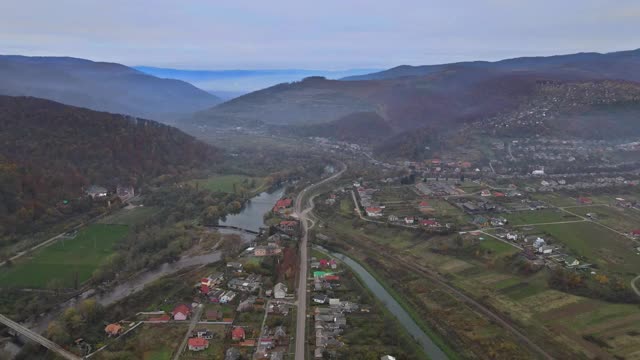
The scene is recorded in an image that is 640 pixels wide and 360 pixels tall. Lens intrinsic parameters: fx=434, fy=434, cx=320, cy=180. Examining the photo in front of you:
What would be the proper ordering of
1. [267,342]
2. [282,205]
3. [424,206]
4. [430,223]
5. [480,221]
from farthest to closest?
1. [282,205]
2. [424,206]
3. [480,221]
4. [430,223]
5. [267,342]

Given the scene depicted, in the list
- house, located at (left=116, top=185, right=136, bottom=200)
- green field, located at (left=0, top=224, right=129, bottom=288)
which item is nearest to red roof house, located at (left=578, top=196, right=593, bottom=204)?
green field, located at (left=0, top=224, right=129, bottom=288)

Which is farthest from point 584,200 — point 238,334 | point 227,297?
point 238,334

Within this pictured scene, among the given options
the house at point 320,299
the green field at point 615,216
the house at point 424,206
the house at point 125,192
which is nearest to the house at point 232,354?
the house at point 320,299

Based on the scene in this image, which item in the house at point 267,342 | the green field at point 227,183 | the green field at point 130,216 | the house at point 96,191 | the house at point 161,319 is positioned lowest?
the house at point 267,342

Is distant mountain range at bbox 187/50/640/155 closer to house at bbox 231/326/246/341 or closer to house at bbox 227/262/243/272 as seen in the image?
house at bbox 227/262/243/272

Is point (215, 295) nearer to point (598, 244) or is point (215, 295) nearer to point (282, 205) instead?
point (282, 205)

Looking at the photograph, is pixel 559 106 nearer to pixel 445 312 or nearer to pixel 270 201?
pixel 270 201

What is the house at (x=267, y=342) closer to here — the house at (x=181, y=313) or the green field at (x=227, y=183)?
the house at (x=181, y=313)
